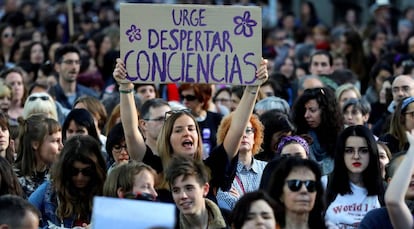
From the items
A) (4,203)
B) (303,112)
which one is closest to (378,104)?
(303,112)

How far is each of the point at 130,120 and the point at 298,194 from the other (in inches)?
63.1

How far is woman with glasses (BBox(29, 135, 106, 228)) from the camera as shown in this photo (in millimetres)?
9164

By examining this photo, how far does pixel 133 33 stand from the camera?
988 cm

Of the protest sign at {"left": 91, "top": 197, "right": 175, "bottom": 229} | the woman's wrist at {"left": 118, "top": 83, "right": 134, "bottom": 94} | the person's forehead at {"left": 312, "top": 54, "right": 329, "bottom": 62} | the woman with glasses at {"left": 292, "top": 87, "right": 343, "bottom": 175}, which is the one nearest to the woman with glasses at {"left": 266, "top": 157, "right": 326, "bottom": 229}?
Result: the protest sign at {"left": 91, "top": 197, "right": 175, "bottom": 229}

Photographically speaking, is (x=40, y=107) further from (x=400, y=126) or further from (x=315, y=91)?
(x=400, y=126)

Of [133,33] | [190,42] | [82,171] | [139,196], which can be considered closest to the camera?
[139,196]

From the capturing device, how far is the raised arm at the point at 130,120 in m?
9.55

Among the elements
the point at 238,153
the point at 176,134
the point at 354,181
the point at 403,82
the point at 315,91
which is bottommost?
the point at 354,181

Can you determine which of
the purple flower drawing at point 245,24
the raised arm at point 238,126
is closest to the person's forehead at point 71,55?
the purple flower drawing at point 245,24

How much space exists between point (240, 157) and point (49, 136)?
1.42 m

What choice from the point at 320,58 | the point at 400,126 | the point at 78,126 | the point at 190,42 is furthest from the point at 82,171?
the point at 320,58

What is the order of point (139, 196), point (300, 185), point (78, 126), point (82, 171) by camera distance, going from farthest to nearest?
point (78, 126) < point (82, 171) < point (300, 185) < point (139, 196)

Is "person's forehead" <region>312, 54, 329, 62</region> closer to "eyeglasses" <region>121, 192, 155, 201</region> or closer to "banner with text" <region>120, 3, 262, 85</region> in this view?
"banner with text" <region>120, 3, 262, 85</region>

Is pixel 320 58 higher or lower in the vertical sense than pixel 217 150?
higher
